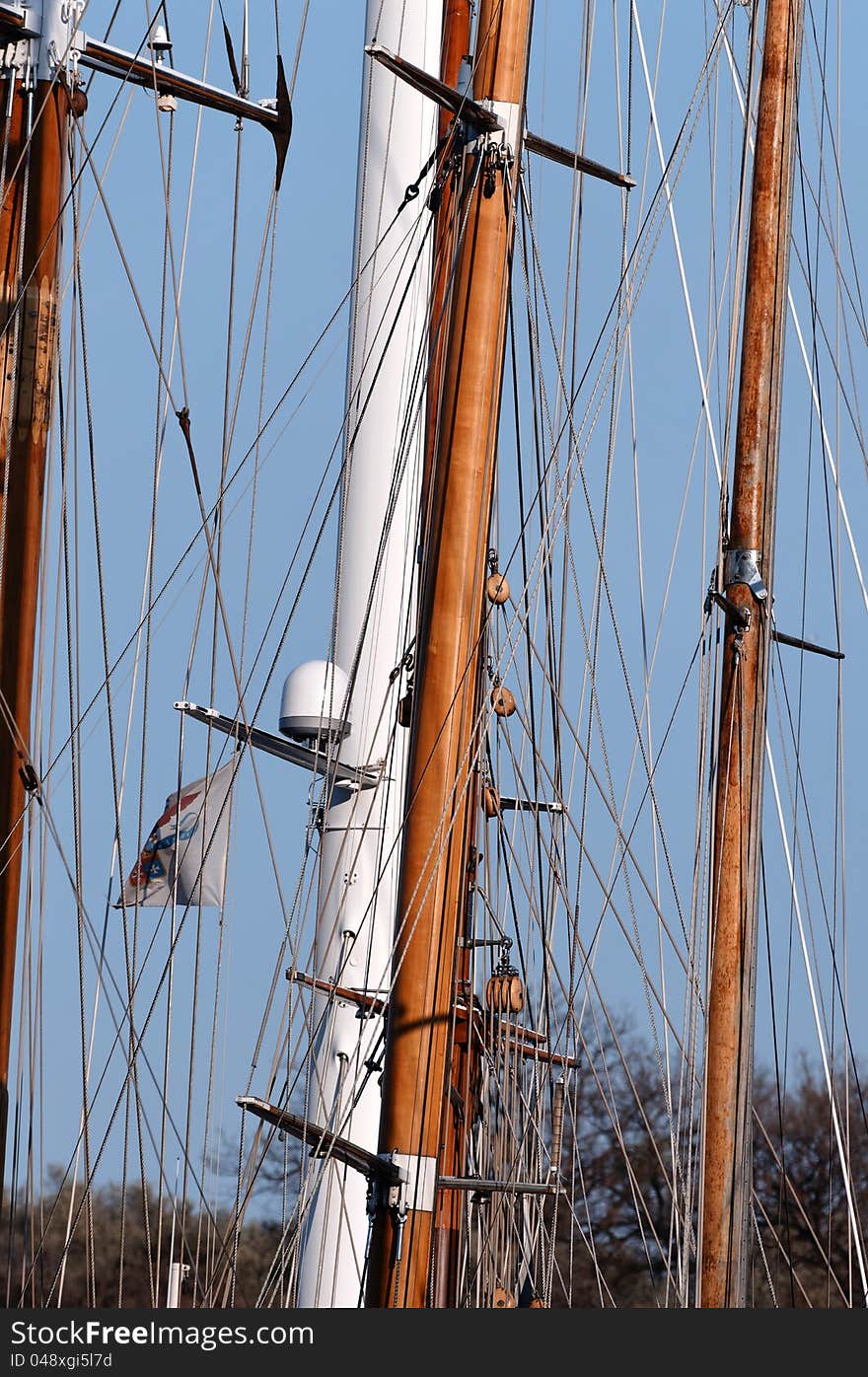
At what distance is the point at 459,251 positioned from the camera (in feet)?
32.5

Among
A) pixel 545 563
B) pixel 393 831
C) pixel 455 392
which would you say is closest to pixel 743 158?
pixel 545 563

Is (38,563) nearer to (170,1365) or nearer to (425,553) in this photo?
(425,553)

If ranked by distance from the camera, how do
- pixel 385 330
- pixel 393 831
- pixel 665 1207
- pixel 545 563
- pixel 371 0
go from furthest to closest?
pixel 665 1207, pixel 371 0, pixel 385 330, pixel 393 831, pixel 545 563

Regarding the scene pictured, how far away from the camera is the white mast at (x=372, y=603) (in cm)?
1339

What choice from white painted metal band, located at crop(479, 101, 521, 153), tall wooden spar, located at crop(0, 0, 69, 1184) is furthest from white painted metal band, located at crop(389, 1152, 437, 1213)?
white painted metal band, located at crop(479, 101, 521, 153)

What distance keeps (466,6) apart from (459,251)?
96.6 inches

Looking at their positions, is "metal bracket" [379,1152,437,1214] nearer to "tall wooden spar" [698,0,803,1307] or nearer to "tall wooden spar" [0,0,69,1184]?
"tall wooden spar" [698,0,803,1307]

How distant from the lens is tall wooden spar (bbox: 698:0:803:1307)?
29.7 feet

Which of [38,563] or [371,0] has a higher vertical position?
[371,0]

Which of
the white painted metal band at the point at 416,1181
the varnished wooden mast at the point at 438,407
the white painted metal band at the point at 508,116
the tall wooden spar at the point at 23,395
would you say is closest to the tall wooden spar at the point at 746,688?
the varnished wooden mast at the point at 438,407

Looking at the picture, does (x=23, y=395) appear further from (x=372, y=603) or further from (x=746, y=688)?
(x=746, y=688)

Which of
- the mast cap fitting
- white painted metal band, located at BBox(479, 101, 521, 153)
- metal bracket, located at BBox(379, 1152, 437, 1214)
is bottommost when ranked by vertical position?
metal bracket, located at BBox(379, 1152, 437, 1214)

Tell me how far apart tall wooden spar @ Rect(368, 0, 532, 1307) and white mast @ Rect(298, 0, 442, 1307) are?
2917 mm

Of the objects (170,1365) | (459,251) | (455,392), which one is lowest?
(170,1365)
